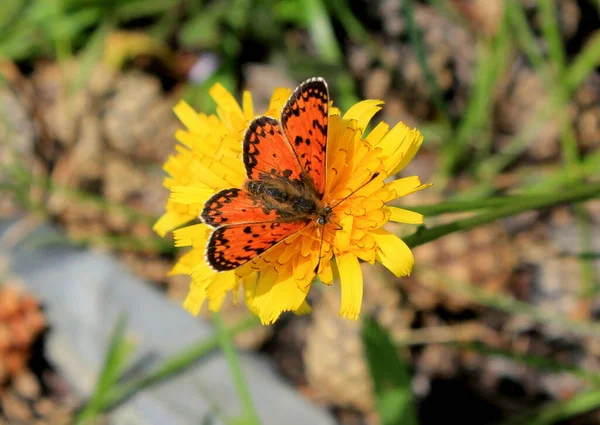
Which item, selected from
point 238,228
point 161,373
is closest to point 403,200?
point 161,373

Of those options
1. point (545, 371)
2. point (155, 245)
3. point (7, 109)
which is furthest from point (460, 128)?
point (7, 109)

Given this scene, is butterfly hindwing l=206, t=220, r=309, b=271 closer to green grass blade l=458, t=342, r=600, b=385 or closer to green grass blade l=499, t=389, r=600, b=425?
green grass blade l=458, t=342, r=600, b=385

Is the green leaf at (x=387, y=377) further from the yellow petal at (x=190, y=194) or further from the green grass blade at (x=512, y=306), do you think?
the yellow petal at (x=190, y=194)

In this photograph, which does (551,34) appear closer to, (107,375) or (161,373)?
(161,373)

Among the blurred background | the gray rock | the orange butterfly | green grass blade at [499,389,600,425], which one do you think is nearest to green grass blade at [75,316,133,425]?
the blurred background

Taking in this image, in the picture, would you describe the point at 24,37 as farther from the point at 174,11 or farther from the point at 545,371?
the point at 545,371

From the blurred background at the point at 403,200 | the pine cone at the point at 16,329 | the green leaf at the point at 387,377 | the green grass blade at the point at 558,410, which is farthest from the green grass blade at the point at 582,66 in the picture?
the pine cone at the point at 16,329

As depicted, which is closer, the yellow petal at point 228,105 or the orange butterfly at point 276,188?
the orange butterfly at point 276,188
